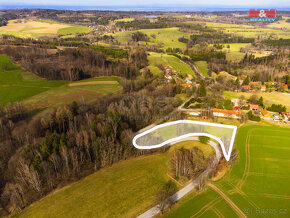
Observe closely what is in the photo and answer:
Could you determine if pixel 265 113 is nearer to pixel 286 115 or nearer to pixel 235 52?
pixel 286 115

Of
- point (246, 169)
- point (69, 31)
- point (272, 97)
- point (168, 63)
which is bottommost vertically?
point (246, 169)

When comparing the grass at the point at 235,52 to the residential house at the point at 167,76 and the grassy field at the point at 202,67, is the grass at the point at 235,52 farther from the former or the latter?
the residential house at the point at 167,76

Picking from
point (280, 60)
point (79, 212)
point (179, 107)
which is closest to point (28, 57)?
point (179, 107)

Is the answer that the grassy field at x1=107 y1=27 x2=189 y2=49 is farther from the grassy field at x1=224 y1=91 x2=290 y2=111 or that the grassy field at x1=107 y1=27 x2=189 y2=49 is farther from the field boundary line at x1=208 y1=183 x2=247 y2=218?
the field boundary line at x1=208 y1=183 x2=247 y2=218

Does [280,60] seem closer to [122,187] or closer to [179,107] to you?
[179,107]

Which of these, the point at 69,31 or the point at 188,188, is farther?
the point at 69,31

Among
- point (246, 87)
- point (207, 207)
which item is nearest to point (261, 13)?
point (246, 87)
